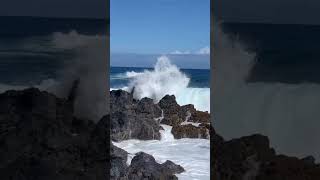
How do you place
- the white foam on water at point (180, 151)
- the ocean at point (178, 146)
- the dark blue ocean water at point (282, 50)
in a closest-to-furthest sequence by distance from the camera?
1. the dark blue ocean water at point (282, 50)
2. the white foam on water at point (180, 151)
3. the ocean at point (178, 146)

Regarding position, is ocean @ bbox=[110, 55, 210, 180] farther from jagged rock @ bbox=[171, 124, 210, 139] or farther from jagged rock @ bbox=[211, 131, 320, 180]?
jagged rock @ bbox=[211, 131, 320, 180]

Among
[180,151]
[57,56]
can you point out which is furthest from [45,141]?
[180,151]

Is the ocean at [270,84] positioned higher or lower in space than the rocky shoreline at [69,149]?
higher

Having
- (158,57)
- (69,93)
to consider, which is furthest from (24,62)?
(158,57)

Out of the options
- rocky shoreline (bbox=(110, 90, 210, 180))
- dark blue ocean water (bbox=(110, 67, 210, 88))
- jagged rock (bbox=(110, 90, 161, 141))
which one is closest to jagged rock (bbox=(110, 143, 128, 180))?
rocky shoreline (bbox=(110, 90, 210, 180))

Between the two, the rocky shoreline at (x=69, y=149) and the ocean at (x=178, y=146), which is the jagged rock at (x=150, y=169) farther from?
the rocky shoreline at (x=69, y=149)

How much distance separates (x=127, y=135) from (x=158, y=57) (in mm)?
20349

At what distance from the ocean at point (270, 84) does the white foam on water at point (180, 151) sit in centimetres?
381

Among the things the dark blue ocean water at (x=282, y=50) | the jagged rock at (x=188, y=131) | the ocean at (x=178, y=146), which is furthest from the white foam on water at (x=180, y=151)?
the dark blue ocean water at (x=282, y=50)

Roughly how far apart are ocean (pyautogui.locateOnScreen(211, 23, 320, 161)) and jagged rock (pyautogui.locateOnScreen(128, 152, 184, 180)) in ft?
12.7

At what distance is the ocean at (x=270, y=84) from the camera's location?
353 centimetres

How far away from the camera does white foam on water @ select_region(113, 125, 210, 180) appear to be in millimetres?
7842

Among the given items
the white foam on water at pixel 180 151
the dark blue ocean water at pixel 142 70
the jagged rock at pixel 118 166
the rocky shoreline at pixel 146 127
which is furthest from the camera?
the dark blue ocean water at pixel 142 70

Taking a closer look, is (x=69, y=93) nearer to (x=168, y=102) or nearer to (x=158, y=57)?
(x=168, y=102)
